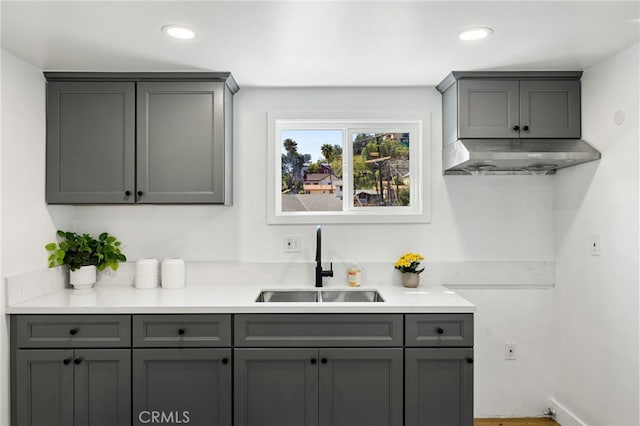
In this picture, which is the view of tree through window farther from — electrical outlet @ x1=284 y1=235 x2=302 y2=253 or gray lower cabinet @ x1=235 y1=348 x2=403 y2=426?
gray lower cabinet @ x1=235 y1=348 x2=403 y2=426

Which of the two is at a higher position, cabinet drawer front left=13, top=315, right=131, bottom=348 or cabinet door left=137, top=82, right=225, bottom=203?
cabinet door left=137, top=82, right=225, bottom=203

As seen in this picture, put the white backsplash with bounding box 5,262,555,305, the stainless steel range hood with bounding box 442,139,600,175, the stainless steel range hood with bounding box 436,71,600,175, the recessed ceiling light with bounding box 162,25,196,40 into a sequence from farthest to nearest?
the white backsplash with bounding box 5,262,555,305 < the stainless steel range hood with bounding box 436,71,600,175 < the stainless steel range hood with bounding box 442,139,600,175 < the recessed ceiling light with bounding box 162,25,196,40

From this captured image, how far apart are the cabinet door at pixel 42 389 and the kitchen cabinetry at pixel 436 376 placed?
178 cm

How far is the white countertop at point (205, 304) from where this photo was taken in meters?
2.21

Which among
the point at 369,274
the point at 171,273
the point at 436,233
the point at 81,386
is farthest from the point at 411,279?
the point at 81,386

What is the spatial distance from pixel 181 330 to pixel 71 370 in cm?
61

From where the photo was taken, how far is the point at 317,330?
224cm

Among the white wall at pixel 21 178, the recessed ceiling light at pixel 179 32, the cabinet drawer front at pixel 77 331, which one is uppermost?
the recessed ceiling light at pixel 179 32

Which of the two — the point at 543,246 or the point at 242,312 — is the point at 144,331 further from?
the point at 543,246

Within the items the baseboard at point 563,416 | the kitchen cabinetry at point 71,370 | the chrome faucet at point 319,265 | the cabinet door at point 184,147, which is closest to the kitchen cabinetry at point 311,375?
the chrome faucet at point 319,265

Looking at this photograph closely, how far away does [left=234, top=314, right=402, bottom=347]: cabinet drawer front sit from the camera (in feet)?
7.30

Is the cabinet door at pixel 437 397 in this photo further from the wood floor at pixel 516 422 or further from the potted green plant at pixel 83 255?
the potted green plant at pixel 83 255

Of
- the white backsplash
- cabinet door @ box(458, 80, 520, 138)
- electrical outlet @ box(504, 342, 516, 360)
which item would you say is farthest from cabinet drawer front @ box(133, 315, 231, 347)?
electrical outlet @ box(504, 342, 516, 360)

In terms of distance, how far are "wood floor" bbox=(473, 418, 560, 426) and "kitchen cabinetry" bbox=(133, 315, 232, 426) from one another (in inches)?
Answer: 66.3
